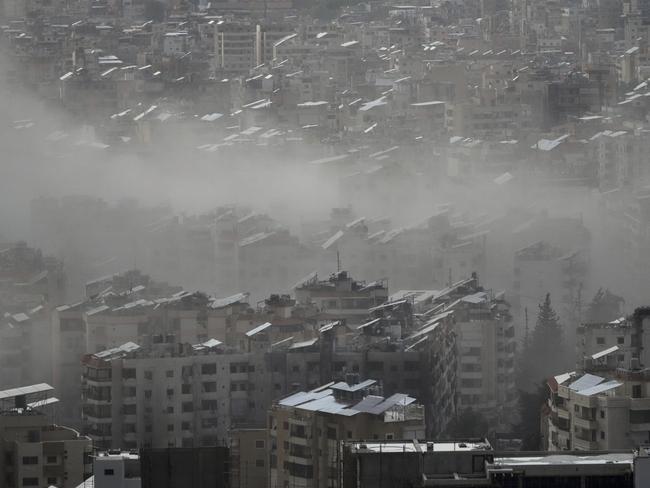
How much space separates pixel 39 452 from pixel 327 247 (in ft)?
49.4

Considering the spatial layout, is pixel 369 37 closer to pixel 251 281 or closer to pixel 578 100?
pixel 578 100

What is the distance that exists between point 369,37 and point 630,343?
130ft

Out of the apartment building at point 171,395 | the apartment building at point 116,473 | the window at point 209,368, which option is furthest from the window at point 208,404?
the apartment building at point 116,473

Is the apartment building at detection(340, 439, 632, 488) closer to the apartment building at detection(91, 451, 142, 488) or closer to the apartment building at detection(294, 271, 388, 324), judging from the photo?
the apartment building at detection(91, 451, 142, 488)

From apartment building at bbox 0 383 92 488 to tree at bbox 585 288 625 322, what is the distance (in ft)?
28.4

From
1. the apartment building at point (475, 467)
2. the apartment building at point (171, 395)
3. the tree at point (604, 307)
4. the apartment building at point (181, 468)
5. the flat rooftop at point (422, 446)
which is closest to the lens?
the apartment building at point (475, 467)

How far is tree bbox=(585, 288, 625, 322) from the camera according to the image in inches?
1045

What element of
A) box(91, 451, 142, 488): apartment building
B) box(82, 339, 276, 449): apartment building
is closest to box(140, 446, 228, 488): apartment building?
box(91, 451, 142, 488): apartment building

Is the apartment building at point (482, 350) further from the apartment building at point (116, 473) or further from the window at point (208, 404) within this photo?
the apartment building at point (116, 473)

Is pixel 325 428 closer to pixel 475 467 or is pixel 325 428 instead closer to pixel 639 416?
pixel 639 416

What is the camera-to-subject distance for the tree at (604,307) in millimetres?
26547

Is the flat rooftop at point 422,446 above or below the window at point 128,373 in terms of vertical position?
above

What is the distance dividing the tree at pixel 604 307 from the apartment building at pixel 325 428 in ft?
25.5

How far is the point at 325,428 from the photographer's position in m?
18.4
